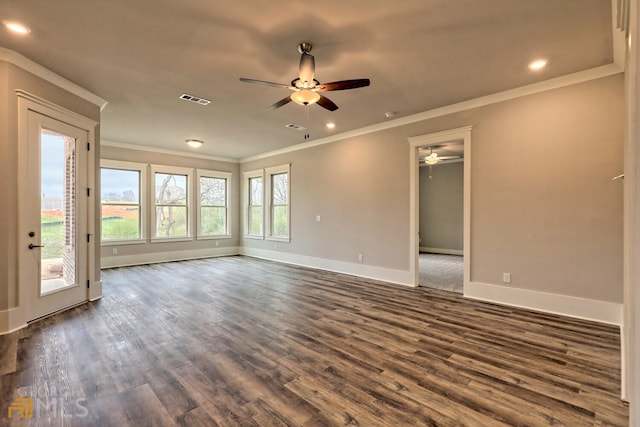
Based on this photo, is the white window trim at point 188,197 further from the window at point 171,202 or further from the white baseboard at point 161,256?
the white baseboard at point 161,256

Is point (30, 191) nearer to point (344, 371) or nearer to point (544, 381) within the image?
point (344, 371)

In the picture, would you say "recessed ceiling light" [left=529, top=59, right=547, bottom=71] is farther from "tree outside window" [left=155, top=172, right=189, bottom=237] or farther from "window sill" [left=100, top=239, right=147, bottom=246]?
"window sill" [left=100, top=239, right=147, bottom=246]

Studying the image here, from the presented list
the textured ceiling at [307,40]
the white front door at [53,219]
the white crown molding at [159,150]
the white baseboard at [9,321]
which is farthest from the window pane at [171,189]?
the white baseboard at [9,321]

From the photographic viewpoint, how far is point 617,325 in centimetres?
326

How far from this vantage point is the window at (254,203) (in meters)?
8.36

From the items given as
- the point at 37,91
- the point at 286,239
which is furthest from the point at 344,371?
the point at 286,239

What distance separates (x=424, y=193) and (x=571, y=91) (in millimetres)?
6694

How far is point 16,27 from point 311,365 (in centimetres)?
398

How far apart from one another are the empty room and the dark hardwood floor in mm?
21

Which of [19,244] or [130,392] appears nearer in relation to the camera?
[130,392]

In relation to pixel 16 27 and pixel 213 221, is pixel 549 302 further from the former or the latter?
pixel 213 221

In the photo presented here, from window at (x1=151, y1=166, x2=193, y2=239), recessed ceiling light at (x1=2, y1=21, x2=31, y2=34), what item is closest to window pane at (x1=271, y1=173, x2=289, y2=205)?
window at (x1=151, y1=166, x2=193, y2=239)

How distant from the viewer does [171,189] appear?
7734mm

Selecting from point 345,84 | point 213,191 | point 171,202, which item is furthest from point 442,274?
point 171,202
